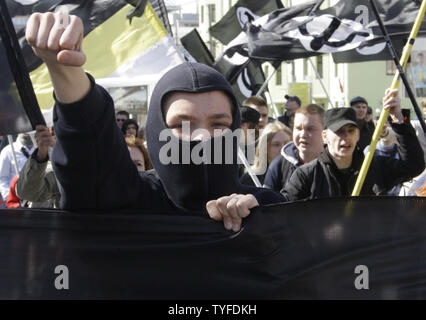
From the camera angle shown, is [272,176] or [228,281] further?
[272,176]

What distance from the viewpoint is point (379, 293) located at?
2.25 metres

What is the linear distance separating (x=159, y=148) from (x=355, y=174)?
242cm

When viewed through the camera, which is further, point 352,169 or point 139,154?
point 139,154

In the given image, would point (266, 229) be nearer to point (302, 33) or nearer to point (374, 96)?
point (302, 33)

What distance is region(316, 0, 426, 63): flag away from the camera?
25.1ft

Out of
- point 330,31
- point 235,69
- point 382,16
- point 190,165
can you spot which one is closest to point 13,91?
point 190,165

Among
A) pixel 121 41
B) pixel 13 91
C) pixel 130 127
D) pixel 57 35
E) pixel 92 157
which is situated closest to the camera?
pixel 57 35

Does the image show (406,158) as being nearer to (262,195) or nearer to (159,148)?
(262,195)

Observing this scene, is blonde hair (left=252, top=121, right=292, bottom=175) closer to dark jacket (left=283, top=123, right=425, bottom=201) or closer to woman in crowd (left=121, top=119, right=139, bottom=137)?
dark jacket (left=283, top=123, right=425, bottom=201)

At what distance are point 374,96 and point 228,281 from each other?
43.1 metres

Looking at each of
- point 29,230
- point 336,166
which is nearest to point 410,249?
point 29,230

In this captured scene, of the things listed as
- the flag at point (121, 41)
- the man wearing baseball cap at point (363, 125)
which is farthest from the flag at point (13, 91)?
the man wearing baseball cap at point (363, 125)

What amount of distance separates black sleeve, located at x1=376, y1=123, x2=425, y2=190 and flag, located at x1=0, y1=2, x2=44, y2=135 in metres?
2.14

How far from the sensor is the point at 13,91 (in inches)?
167
